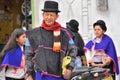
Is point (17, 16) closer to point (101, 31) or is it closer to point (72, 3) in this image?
point (72, 3)

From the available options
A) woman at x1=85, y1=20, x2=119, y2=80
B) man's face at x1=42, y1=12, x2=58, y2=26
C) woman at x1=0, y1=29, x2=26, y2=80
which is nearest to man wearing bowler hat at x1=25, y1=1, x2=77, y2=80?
man's face at x1=42, y1=12, x2=58, y2=26

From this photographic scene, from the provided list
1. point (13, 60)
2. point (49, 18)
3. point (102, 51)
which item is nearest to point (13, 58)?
point (13, 60)

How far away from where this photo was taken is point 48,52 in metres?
5.66

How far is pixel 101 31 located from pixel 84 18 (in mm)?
2838

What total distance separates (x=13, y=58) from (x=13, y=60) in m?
0.04

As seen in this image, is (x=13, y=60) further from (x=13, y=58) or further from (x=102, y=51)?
(x=102, y=51)

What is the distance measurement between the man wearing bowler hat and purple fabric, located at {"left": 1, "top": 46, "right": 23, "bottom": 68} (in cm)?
127

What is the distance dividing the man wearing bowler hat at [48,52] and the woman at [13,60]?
1.25 meters

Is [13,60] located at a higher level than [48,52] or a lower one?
lower

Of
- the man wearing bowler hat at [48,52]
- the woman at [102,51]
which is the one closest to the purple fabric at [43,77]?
the man wearing bowler hat at [48,52]

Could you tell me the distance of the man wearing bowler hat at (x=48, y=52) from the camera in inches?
222

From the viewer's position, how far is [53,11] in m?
5.65

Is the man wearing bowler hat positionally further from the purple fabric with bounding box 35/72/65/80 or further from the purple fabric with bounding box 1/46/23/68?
the purple fabric with bounding box 1/46/23/68

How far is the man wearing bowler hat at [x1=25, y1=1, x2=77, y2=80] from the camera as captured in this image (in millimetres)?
5633
